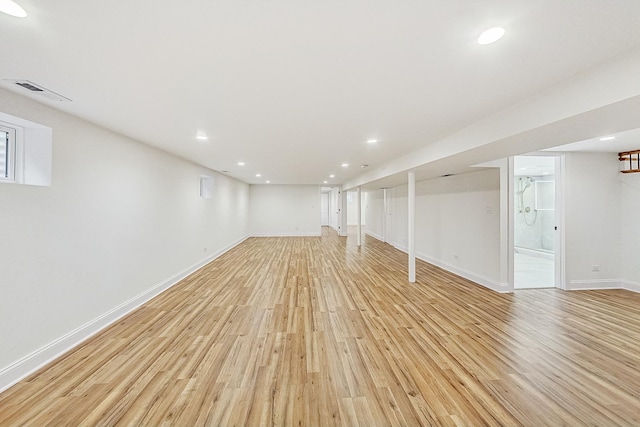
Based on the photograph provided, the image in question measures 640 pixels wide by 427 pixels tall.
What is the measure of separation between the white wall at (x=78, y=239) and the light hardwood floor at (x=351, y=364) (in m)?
0.30

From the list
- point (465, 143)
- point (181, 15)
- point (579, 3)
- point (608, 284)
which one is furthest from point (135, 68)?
point (608, 284)

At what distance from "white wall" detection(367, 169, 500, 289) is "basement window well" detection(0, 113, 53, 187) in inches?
230

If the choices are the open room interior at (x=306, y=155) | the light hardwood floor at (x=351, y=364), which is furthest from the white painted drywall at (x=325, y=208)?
the light hardwood floor at (x=351, y=364)

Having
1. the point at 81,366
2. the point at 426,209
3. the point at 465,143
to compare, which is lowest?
the point at 81,366

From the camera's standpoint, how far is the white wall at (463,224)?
14.8 feet

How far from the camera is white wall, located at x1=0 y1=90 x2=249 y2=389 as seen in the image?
2.12 m

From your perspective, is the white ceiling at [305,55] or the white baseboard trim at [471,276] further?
the white baseboard trim at [471,276]

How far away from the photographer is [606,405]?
1.84 metres

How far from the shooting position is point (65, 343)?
8.28ft

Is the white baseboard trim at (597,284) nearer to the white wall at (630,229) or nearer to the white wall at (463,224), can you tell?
the white wall at (630,229)

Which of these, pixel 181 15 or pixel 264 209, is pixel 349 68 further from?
pixel 264 209

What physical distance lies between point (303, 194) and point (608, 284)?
9.50 m

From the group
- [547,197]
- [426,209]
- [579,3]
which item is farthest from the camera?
[547,197]

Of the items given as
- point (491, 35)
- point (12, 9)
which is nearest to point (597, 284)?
point (491, 35)
